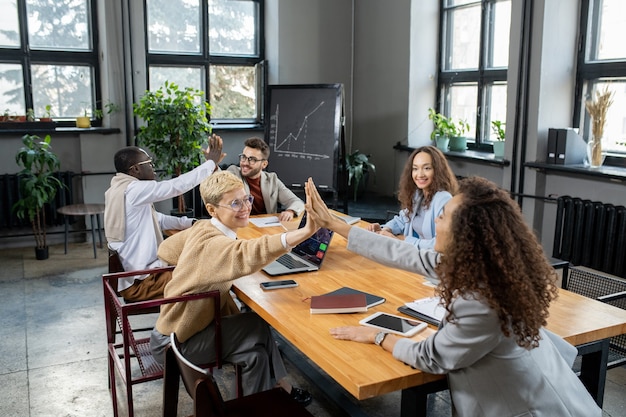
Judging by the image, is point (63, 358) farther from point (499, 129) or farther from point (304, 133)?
point (499, 129)

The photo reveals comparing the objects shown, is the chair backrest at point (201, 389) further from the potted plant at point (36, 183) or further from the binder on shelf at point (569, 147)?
the potted plant at point (36, 183)

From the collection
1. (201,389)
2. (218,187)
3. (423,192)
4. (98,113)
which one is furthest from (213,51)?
(201,389)

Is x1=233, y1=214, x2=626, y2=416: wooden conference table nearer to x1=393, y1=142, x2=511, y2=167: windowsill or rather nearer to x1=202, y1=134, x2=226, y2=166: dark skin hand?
x1=202, y1=134, x2=226, y2=166: dark skin hand

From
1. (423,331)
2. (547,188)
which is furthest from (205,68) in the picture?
(423,331)

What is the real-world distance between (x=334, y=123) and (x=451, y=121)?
4.61 feet

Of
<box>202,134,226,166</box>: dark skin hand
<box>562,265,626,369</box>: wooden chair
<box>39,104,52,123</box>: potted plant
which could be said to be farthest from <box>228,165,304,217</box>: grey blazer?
<box>39,104,52,123</box>: potted plant

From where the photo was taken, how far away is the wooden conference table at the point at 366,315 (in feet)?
6.01

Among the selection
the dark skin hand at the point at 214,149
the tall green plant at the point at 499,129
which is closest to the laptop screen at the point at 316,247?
the dark skin hand at the point at 214,149

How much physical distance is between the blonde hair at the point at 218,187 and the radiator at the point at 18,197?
401cm

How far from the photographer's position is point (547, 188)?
512 centimetres

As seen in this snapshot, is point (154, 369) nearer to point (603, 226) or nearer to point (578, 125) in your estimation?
point (603, 226)

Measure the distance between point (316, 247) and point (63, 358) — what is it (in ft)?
5.87

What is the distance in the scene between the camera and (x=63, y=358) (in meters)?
3.71

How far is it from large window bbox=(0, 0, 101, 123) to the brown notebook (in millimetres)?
5040
